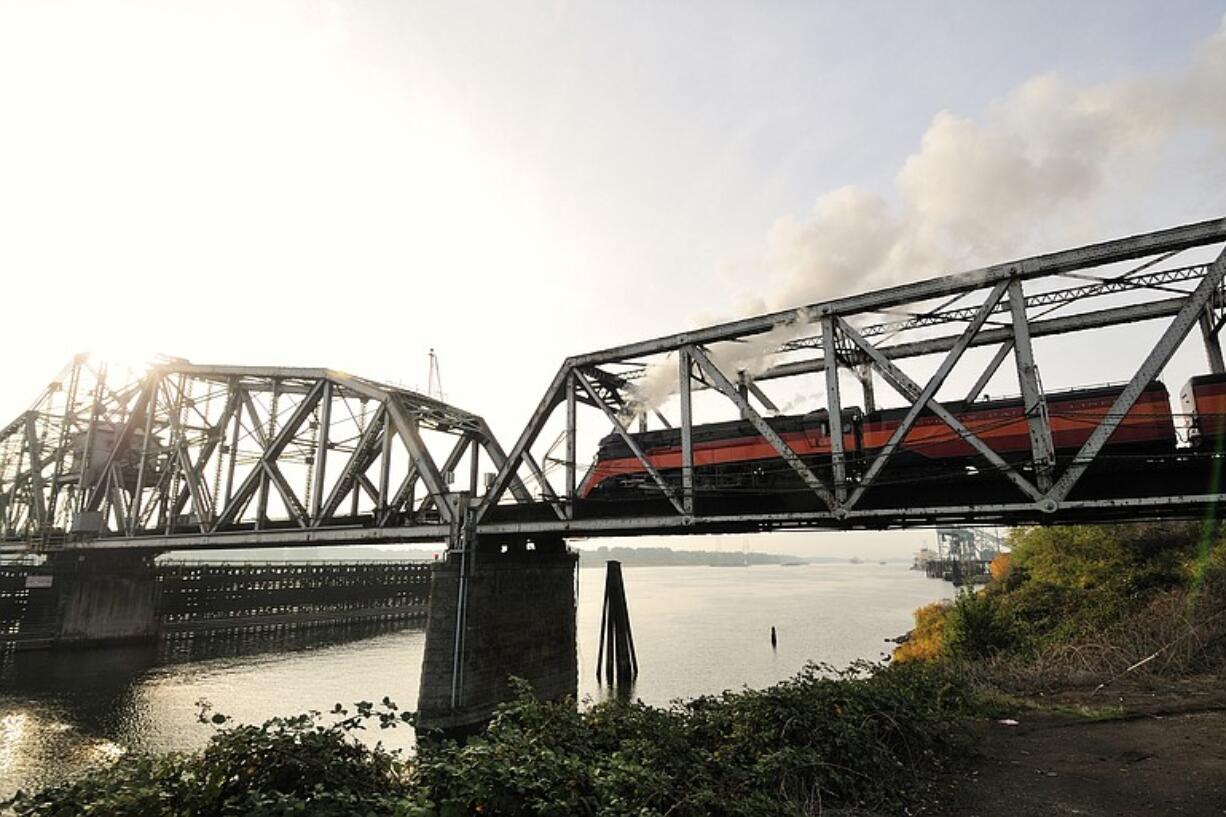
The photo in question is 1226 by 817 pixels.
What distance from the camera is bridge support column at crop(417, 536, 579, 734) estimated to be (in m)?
22.9

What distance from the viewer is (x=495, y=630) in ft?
82.2

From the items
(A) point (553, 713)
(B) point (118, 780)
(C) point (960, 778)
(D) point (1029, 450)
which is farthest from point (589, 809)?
(D) point (1029, 450)

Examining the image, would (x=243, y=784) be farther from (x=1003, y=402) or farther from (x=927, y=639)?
(x=927, y=639)

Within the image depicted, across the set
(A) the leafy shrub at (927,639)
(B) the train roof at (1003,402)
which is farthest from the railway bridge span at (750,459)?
(A) the leafy shrub at (927,639)

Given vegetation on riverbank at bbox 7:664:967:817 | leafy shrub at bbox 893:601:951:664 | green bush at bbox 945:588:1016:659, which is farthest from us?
leafy shrub at bbox 893:601:951:664

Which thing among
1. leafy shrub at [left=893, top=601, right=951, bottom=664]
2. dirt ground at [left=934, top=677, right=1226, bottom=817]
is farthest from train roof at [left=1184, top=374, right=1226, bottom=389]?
leafy shrub at [left=893, top=601, right=951, bottom=664]

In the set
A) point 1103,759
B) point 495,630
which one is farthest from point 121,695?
point 1103,759

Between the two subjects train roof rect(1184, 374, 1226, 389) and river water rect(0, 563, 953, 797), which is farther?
river water rect(0, 563, 953, 797)

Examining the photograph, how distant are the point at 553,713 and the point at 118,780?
5.99 m

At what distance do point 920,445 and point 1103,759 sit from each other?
9.43m

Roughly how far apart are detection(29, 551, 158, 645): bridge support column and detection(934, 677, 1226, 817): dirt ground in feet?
203

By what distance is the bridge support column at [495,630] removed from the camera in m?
22.9

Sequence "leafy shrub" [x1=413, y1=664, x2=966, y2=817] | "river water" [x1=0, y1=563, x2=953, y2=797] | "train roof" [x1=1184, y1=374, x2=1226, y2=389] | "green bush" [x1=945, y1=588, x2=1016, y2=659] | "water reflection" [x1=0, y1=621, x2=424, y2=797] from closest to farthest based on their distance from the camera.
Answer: "leafy shrub" [x1=413, y1=664, x2=966, y2=817], "train roof" [x1=1184, y1=374, x2=1226, y2=389], "water reflection" [x1=0, y1=621, x2=424, y2=797], "green bush" [x1=945, y1=588, x2=1016, y2=659], "river water" [x1=0, y1=563, x2=953, y2=797]

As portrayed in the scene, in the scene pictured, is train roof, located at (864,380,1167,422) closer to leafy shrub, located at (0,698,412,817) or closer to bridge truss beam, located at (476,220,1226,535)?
bridge truss beam, located at (476,220,1226,535)
